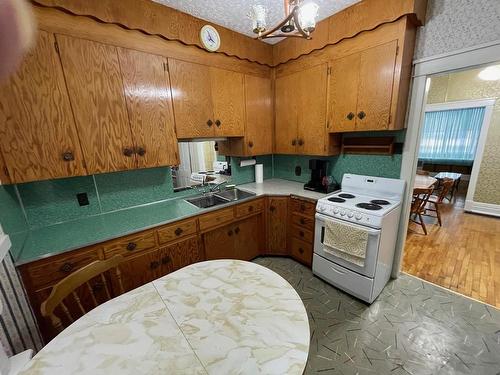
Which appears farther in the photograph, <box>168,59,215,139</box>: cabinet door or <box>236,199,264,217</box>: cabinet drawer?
<box>236,199,264,217</box>: cabinet drawer

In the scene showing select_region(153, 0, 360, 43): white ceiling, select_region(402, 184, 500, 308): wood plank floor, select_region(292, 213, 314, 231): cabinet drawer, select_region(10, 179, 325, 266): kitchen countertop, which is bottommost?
select_region(402, 184, 500, 308): wood plank floor

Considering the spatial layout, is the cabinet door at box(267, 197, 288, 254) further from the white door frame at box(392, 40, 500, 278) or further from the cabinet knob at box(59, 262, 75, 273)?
the cabinet knob at box(59, 262, 75, 273)

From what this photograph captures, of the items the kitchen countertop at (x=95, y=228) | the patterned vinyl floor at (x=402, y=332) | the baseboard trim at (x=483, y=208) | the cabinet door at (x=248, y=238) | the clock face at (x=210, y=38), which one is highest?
the clock face at (x=210, y=38)

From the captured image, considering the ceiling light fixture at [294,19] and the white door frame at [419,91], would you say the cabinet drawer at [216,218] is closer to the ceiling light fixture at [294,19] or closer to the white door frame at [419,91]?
the ceiling light fixture at [294,19]

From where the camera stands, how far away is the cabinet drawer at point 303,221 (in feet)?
7.35

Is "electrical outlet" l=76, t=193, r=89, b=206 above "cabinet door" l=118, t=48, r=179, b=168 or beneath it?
beneath

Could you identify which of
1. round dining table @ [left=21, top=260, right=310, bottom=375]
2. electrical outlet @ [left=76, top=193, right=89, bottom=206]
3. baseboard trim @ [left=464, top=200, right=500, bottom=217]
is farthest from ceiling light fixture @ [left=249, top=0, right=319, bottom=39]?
baseboard trim @ [left=464, top=200, right=500, bottom=217]

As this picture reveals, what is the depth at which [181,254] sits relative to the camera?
1.86 metres

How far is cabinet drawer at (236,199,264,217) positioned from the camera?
223 centimetres

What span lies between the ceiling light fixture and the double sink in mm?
1573

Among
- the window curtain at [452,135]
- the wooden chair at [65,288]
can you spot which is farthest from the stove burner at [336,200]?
the window curtain at [452,135]

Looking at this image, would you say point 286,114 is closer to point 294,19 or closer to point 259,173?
point 259,173

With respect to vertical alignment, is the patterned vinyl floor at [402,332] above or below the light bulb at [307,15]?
below

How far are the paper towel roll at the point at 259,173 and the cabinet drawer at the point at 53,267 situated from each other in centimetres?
194
